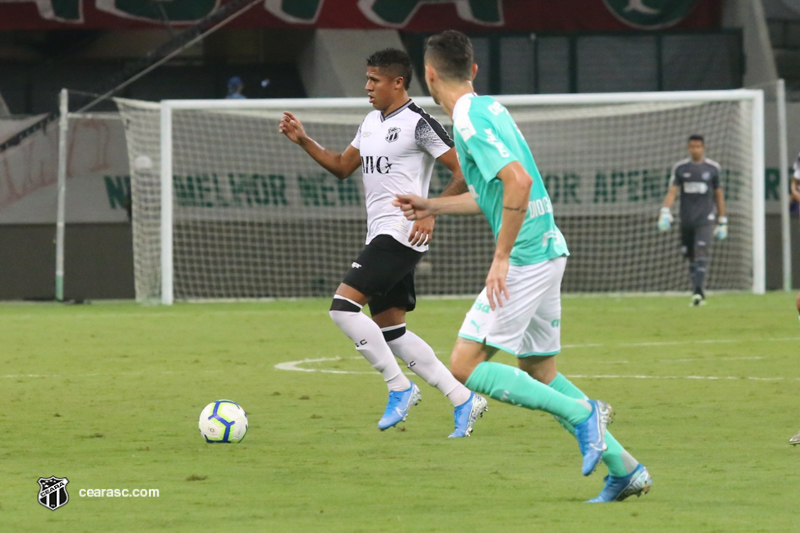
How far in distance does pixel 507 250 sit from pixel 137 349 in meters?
8.45

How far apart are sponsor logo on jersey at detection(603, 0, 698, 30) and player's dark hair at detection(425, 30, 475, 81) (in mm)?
21075

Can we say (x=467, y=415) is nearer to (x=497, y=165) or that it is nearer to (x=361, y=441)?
(x=361, y=441)

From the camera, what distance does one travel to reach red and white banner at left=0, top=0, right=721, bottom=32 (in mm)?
23984

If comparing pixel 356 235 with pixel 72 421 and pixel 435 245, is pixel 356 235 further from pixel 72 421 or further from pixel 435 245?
pixel 72 421

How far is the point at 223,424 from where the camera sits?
23.8 ft

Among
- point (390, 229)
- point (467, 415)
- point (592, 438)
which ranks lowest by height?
point (467, 415)

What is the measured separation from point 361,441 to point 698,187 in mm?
11775

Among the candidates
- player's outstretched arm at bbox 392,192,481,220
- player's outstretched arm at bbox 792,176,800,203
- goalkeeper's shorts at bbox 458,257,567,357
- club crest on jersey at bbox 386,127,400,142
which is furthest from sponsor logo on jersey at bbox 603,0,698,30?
goalkeeper's shorts at bbox 458,257,567,357

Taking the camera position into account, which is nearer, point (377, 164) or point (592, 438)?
point (592, 438)

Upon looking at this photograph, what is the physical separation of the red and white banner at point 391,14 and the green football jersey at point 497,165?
18.8m

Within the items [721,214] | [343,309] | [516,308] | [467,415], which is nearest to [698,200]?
[721,214]

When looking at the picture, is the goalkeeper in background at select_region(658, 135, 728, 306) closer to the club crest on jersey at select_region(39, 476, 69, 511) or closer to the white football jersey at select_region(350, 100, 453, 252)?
the white football jersey at select_region(350, 100, 453, 252)

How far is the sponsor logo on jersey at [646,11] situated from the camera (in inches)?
1034

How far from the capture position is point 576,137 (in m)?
22.3
